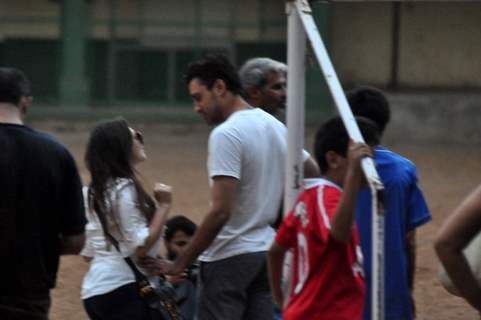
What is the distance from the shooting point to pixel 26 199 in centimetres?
441

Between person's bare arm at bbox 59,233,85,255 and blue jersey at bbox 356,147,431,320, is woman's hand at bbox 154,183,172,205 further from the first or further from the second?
blue jersey at bbox 356,147,431,320

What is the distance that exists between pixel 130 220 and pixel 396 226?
1062mm

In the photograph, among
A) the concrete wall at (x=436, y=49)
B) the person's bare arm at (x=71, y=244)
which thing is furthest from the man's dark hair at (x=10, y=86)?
the concrete wall at (x=436, y=49)

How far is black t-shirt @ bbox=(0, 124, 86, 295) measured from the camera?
4.38 metres

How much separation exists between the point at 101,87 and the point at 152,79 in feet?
2.98

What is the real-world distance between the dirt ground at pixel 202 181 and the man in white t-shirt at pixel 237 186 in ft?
8.76

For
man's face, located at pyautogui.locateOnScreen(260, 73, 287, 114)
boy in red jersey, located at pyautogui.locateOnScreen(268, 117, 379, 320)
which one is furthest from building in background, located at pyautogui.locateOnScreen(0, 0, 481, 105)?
boy in red jersey, located at pyautogui.locateOnScreen(268, 117, 379, 320)

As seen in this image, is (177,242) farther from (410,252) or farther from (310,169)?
(410,252)

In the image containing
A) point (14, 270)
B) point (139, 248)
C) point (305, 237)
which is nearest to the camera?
point (305, 237)

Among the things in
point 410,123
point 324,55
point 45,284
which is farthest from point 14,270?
point 410,123

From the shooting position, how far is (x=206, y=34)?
70.2 ft

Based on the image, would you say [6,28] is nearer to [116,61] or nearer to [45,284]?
[116,61]

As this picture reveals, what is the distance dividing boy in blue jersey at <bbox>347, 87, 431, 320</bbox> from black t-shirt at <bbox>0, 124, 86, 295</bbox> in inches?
44.2

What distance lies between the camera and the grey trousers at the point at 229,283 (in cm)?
502
